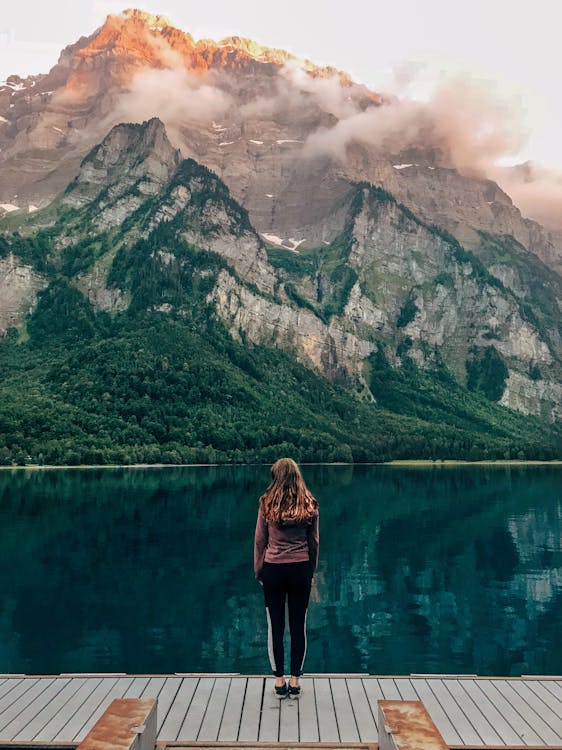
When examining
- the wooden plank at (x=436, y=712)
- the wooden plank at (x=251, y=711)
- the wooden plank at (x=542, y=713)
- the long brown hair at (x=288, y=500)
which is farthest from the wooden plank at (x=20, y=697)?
the wooden plank at (x=542, y=713)

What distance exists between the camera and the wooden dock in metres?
13.3

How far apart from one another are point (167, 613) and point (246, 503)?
5574 cm

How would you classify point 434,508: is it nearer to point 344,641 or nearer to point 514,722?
point 344,641

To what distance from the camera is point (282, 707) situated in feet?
47.9

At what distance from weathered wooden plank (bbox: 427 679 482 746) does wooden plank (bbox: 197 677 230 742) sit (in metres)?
4.62

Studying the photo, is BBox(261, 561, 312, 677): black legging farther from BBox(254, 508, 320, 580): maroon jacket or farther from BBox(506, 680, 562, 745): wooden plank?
BBox(506, 680, 562, 745): wooden plank

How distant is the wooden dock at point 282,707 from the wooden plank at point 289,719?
0.02 m

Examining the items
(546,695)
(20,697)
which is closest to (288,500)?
(20,697)

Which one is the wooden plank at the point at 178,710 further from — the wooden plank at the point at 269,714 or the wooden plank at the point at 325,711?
the wooden plank at the point at 325,711

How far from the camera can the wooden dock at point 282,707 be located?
13.3m

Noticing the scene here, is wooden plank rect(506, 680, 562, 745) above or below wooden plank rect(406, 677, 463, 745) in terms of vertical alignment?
below

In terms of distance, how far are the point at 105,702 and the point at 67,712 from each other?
2.93 ft

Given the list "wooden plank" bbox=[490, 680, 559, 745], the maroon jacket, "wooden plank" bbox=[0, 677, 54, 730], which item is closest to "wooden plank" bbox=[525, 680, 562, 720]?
"wooden plank" bbox=[490, 680, 559, 745]

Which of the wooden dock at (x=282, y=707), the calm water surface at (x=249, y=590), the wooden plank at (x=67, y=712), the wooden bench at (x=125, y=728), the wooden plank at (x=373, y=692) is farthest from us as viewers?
the calm water surface at (x=249, y=590)
